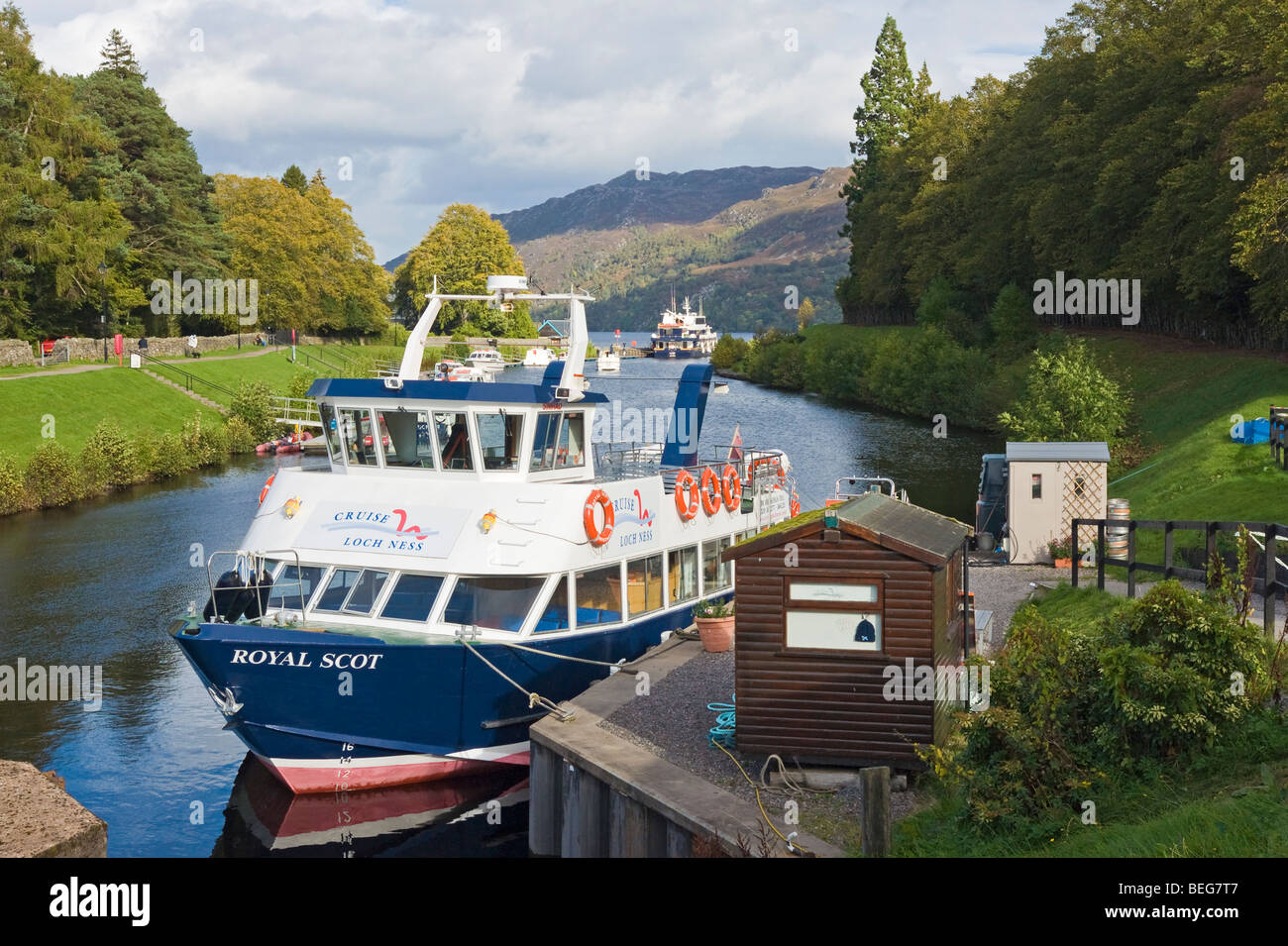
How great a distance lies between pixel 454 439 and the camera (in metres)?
21.5

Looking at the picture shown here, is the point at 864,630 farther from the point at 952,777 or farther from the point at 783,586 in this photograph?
the point at 952,777

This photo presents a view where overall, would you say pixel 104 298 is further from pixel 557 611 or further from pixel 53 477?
pixel 557 611

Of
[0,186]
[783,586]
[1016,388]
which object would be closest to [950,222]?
[1016,388]

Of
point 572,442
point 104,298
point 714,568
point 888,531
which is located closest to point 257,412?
point 104,298

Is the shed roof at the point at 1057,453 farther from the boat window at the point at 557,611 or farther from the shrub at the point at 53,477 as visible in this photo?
the shrub at the point at 53,477

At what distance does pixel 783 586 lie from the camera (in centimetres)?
1527

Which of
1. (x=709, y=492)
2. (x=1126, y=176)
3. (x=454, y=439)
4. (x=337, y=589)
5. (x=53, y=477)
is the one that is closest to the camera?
(x=337, y=589)

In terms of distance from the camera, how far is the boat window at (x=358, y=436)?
2211 centimetres

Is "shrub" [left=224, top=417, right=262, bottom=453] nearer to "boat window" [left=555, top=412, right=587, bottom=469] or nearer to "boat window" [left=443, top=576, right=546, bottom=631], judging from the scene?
"boat window" [left=555, top=412, right=587, bottom=469]

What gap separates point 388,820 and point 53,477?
34888mm

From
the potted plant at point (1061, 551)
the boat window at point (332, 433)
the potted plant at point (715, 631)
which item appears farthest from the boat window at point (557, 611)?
the potted plant at point (1061, 551)

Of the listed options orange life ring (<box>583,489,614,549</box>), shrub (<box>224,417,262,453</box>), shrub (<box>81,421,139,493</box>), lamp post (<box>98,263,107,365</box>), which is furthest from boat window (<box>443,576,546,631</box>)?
lamp post (<box>98,263,107,365</box>)

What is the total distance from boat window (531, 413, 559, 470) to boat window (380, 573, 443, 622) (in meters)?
3.14
